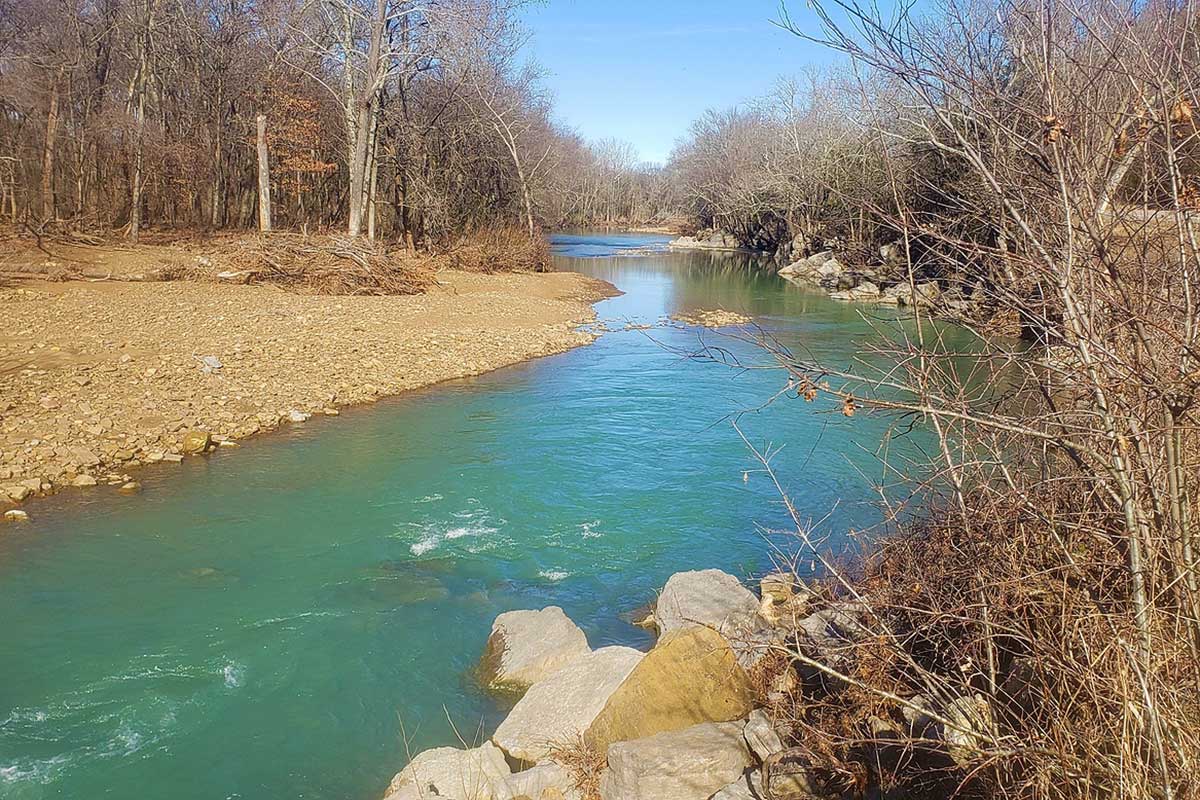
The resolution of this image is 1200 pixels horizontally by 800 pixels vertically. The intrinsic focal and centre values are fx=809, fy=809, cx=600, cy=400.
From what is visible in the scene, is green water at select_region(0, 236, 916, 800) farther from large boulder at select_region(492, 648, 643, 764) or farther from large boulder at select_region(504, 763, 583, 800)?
large boulder at select_region(504, 763, 583, 800)

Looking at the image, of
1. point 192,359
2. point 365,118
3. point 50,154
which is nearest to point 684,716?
point 192,359

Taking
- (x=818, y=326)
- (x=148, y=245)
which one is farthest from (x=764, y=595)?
(x=148, y=245)

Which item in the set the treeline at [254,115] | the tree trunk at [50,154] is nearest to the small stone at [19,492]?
the treeline at [254,115]

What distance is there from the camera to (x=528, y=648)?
18.0 ft

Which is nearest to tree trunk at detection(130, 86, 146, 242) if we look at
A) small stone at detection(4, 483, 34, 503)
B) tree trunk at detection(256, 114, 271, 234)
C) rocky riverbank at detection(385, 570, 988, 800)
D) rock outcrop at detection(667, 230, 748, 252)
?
tree trunk at detection(256, 114, 271, 234)

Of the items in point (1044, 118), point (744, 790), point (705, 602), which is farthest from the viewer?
point (705, 602)

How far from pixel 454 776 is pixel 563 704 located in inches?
31.9

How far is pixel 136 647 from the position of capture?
5621mm

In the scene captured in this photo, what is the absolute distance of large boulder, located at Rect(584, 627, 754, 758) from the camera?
431 cm

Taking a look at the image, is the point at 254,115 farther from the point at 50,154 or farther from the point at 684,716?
the point at 684,716

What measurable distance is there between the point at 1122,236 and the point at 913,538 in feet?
9.17

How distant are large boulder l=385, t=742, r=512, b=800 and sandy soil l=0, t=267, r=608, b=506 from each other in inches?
229

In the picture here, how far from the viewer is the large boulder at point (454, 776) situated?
4113 millimetres

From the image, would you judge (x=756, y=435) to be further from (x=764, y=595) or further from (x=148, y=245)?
(x=148, y=245)
